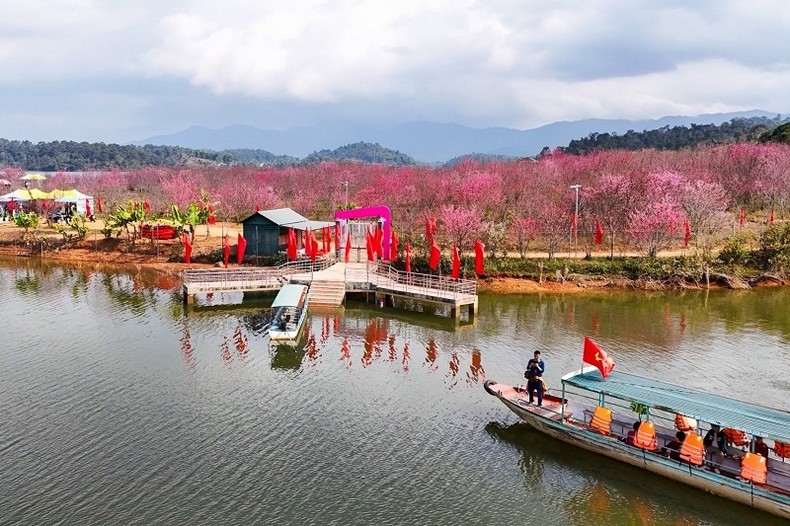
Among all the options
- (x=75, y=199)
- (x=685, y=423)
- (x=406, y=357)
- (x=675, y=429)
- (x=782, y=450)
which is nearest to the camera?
(x=782, y=450)

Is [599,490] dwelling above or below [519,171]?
below

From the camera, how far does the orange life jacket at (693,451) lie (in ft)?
61.1

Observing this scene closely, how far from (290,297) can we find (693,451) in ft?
71.6

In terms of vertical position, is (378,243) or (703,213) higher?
(703,213)

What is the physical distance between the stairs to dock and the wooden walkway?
3.5 inches

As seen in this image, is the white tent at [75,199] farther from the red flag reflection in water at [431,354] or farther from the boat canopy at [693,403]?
the boat canopy at [693,403]

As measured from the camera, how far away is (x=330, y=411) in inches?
935

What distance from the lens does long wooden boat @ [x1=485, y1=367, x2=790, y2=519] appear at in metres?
17.7

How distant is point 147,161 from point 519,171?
138637 millimetres


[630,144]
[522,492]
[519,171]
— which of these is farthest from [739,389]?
[630,144]

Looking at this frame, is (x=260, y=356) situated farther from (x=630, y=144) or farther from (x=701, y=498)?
(x=630, y=144)

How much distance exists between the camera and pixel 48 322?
35375 mm

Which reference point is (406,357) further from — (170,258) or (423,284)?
(170,258)

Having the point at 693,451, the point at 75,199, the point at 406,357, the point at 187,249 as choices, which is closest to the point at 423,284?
the point at 406,357
